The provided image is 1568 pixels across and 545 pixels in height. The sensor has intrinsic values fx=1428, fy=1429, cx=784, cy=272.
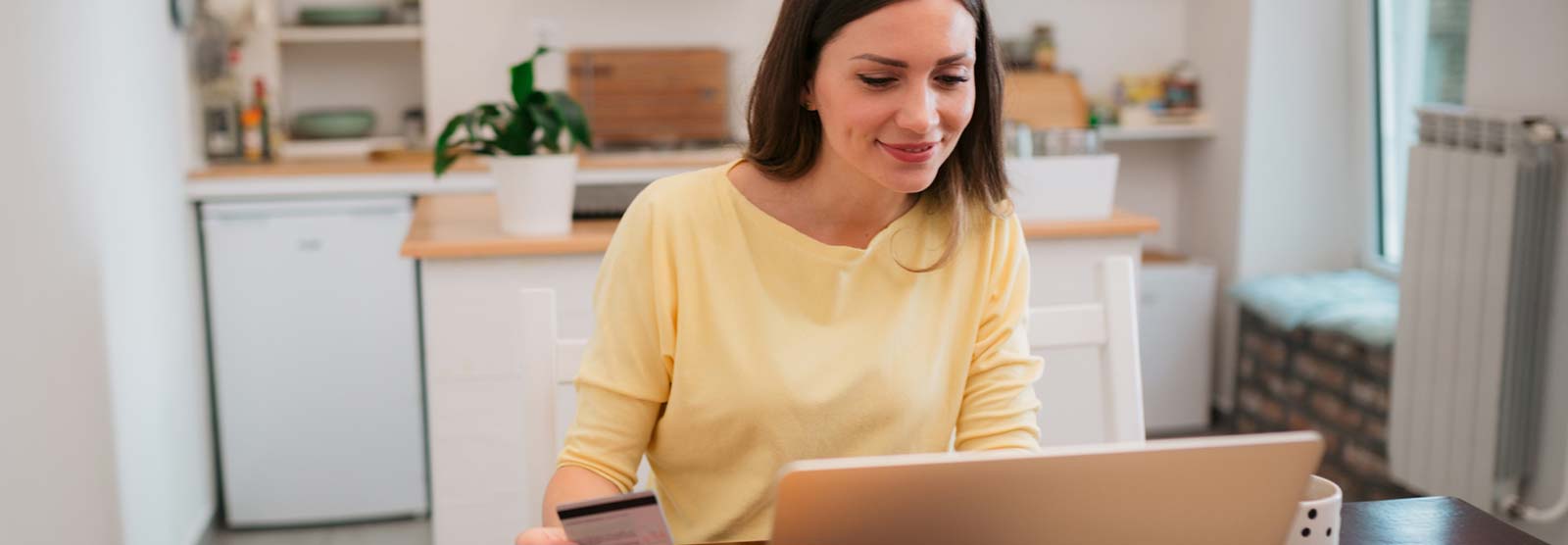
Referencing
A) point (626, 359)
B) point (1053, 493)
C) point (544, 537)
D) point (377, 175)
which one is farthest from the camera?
point (377, 175)

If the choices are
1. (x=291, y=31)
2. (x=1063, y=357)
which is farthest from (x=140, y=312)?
(x=1063, y=357)

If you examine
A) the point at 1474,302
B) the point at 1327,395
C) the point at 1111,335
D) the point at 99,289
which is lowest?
the point at 1327,395

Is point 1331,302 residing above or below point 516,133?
below

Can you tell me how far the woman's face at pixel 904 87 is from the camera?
120 centimetres

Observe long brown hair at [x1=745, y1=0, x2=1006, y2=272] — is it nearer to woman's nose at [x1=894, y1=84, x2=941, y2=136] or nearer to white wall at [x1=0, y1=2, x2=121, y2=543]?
woman's nose at [x1=894, y1=84, x2=941, y2=136]

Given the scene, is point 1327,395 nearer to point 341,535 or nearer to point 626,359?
point 341,535

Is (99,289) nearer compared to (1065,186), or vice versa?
(99,289)

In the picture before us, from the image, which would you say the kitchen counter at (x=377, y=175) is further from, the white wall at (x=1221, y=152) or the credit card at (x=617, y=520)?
the credit card at (x=617, y=520)

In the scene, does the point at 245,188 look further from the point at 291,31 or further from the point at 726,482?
the point at 726,482

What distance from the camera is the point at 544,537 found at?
968mm

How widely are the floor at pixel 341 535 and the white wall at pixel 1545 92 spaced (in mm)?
2330

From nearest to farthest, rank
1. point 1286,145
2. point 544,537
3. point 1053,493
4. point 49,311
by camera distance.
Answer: point 1053,493
point 544,537
point 49,311
point 1286,145

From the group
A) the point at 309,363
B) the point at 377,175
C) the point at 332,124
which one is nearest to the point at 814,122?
the point at 309,363

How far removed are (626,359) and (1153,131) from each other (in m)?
3.05
